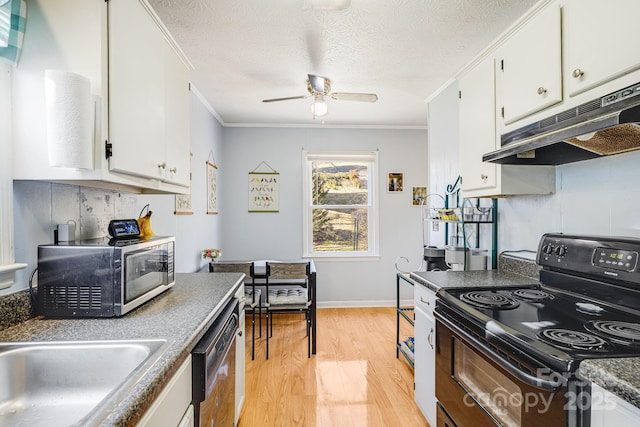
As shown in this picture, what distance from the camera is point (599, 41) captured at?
1.18 meters

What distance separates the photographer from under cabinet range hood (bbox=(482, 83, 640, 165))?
97 cm

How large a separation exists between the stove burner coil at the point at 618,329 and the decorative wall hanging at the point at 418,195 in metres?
3.17

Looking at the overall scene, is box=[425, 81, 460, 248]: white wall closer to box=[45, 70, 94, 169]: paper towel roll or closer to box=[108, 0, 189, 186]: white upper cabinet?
box=[108, 0, 189, 186]: white upper cabinet

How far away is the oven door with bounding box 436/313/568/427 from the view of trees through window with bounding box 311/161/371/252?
2.68m

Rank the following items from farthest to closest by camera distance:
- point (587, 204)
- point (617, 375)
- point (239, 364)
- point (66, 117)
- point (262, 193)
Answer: point (262, 193) < point (239, 364) < point (587, 204) < point (66, 117) < point (617, 375)

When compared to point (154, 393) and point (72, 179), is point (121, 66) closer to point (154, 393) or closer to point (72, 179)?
point (72, 179)

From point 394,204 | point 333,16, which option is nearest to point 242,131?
point 394,204

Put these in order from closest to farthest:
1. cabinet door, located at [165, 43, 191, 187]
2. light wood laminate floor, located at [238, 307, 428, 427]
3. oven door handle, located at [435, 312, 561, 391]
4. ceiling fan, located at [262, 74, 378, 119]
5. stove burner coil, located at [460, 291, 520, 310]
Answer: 1. oven door handle, located at [435, 312, 561, 391]
2. stove burner coil, located at [460, 291, 520, 310]
3. cabinet door, located at [165, 43, 191, 187]
4. light wood laminate floor, located at [238, 307, 428, 427]
5. ceiling fan, located at [262, 74, 378, 119]

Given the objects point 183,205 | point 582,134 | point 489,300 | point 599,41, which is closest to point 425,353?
point 489,300

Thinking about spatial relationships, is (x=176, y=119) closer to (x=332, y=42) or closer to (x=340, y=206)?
(x=332, y=42)

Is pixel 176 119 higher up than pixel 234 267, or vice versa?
pixel 176 119

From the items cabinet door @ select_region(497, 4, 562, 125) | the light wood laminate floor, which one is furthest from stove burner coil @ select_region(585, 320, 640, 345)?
the light wood laminate floor

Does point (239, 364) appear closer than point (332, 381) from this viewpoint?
Yes

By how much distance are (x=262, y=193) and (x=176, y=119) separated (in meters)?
2.36
